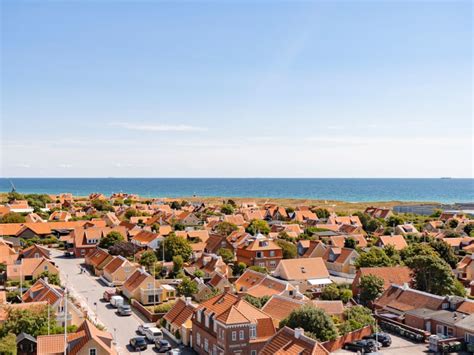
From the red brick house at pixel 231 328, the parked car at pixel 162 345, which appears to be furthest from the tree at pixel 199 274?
the red brick house at pixel 231 328

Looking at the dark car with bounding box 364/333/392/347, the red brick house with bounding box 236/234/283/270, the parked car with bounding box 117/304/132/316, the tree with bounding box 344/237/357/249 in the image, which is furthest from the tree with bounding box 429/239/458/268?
the parked car with bounding box 117/304/132/316

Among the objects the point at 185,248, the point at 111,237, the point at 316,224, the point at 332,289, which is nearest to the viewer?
the point at 332,289

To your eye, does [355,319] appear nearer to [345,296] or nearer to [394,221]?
[345,296]

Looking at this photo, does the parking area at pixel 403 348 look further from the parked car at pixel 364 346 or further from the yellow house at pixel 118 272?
the yellow house at pixel 118 272

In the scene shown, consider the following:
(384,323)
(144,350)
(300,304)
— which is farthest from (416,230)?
(144,350)

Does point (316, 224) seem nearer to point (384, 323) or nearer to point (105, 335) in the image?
point (384, 323)

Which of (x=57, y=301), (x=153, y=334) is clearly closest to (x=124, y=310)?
(x=57, y=301)

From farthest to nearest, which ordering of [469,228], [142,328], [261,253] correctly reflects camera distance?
1. [469,228]
2. [261,253]
3. [142,328]
